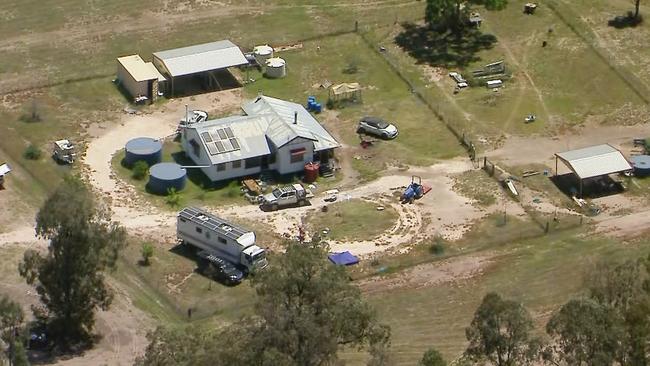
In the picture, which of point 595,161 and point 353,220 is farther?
point 595,161

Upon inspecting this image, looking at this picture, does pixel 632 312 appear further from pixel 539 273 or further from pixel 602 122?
pixel 602 122

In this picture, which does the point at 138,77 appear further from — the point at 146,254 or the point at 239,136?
the point at 146,254

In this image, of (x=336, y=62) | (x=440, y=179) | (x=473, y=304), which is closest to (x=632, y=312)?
(x=473, y=304)

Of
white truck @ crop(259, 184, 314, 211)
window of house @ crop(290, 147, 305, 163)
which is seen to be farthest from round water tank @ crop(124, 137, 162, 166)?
window of house @ crop(290, 147, 305, 163)

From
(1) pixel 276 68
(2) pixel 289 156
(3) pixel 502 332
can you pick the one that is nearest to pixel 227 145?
(2) pixel 289 156

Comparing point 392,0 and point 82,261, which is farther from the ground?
point 82,261

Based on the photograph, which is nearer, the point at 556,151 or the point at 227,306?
the point at 227,306

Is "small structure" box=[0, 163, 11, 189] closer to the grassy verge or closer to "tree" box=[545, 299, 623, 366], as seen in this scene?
the grassy verge
